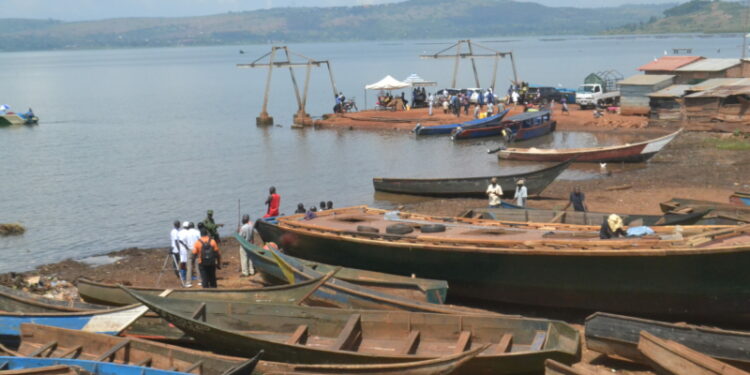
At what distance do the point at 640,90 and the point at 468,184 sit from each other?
2163 cm

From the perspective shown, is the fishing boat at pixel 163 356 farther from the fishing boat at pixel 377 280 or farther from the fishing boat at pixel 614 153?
the fishing boat at pixel 614 153

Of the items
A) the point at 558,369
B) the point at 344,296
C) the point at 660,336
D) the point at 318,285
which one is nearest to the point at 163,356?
the point at 318,285

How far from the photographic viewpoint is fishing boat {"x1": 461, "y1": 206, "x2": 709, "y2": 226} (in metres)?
19.5

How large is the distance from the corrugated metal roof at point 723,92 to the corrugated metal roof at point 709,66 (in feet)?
18.1

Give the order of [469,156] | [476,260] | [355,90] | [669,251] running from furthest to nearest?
[355,90], [469,156], [476,260], [669,251]

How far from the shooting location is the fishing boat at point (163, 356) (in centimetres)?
1136

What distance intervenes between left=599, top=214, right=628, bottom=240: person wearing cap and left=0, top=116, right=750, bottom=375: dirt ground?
70.4 inches

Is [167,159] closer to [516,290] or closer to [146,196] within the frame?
[146,196]

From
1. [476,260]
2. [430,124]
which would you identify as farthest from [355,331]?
[430,124]

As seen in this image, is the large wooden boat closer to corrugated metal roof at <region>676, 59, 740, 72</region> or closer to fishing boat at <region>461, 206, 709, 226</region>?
fishing boat at <region>461, 206, 709, 226</region>

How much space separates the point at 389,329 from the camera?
13.7 meters

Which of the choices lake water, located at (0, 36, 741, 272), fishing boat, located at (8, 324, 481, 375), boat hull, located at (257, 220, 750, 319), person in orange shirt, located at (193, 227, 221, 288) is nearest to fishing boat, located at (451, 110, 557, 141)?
lake water, located at (0, 36, 741, 272)

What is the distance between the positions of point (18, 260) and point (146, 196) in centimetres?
1028

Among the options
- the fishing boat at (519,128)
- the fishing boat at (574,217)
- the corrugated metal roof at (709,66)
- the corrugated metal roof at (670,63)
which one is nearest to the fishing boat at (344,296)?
the fishing boat at (574,217)
